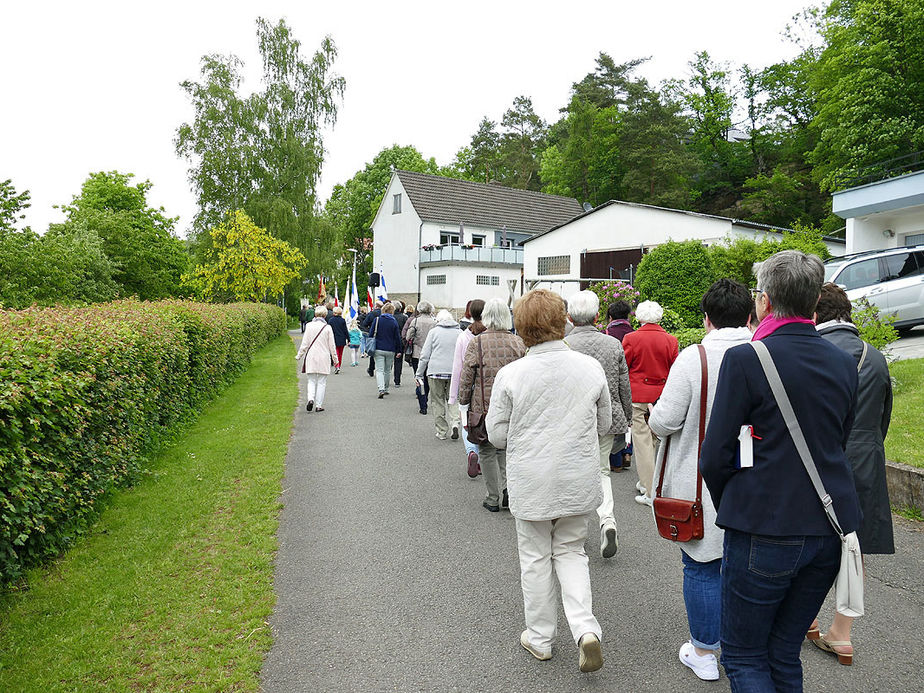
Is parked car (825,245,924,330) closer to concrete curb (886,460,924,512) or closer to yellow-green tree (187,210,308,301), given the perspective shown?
concrete curb (886,460,924,512)

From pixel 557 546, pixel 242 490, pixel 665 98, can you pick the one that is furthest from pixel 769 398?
pixel 665 98

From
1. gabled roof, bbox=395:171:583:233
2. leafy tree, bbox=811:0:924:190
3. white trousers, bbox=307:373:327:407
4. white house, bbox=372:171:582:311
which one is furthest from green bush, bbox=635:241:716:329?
gabled roof, bbox=395:171:583:233

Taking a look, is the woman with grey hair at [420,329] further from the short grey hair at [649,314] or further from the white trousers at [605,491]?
the white trousers at [605,491]

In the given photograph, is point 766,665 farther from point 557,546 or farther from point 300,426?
point 300,426

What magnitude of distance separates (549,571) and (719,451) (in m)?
1.57

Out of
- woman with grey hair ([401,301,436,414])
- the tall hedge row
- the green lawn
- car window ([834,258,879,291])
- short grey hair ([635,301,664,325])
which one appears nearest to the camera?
the tall hedge row

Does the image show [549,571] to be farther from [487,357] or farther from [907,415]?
[907,415]

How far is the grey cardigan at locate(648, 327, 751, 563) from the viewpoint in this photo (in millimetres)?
3461

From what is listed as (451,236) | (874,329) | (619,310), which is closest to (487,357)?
(619,310)

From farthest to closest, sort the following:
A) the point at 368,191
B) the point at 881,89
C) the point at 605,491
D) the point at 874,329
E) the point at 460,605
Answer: the point at 368,191 < the point at 881,89 < the point at 874,329 < the point at 605,491 < the point at 460,605

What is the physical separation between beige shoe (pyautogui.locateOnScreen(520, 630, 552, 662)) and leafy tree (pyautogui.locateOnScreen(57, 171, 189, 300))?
Result: 120ft

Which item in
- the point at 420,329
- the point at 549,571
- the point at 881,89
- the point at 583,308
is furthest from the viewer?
the point at 881,89

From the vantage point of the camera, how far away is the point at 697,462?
3498 millimetres

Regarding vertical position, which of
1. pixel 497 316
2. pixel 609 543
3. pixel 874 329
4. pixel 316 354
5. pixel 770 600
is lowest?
pixel 609 543
